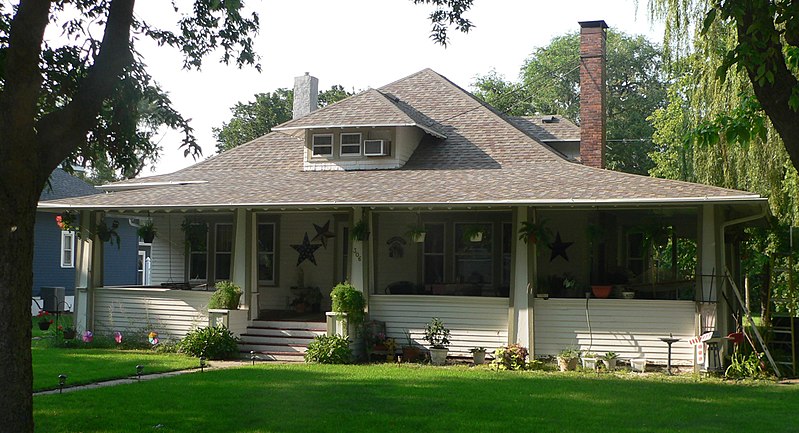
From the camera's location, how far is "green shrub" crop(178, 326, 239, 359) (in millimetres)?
17797

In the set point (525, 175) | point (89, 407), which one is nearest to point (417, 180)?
point (525, 175)

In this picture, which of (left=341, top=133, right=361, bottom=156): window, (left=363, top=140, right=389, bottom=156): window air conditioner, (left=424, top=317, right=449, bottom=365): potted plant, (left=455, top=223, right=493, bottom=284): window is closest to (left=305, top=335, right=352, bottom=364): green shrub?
(left=424, top=317, right=449, bottom=365): potted plant

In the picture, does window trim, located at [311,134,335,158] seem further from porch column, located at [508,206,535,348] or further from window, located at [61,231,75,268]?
window, located at [61,231,75,268]

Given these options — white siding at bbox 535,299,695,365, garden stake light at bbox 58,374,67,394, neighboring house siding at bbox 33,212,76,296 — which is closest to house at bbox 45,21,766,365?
white siding at bbox 535,299,695,365

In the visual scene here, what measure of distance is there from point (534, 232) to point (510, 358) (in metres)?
2.36

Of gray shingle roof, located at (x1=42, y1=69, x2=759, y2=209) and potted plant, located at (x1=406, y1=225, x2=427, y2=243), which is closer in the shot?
gray shingle roof, located at (x1=42, y1=69, x2=759, y2=209)

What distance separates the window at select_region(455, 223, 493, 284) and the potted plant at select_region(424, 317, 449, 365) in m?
2.96

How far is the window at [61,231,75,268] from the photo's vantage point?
102 ft

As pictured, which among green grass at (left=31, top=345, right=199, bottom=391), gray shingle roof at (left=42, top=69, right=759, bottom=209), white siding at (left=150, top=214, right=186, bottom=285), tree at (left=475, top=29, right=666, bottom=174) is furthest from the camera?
tree at (left=475, top=29, right=666, bottom=174)

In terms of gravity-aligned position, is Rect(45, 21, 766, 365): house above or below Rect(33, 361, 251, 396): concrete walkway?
above

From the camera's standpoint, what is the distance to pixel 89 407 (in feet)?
37.7

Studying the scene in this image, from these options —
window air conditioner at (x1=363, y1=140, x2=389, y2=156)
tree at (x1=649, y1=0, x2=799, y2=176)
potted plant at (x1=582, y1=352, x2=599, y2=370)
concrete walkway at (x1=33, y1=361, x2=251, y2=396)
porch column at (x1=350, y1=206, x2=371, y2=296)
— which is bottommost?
→ concrete walkway at (x1=33, y1=361, x2=251, y2=396)

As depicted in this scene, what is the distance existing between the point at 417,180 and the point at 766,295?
746cm

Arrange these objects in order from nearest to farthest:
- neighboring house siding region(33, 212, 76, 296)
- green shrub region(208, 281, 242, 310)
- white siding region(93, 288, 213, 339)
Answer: green shrub region(208, 281, 242, 310) < white siding region(93, 288, 213, 339) < neighboring house siding region(33, 212, 76, 296)
